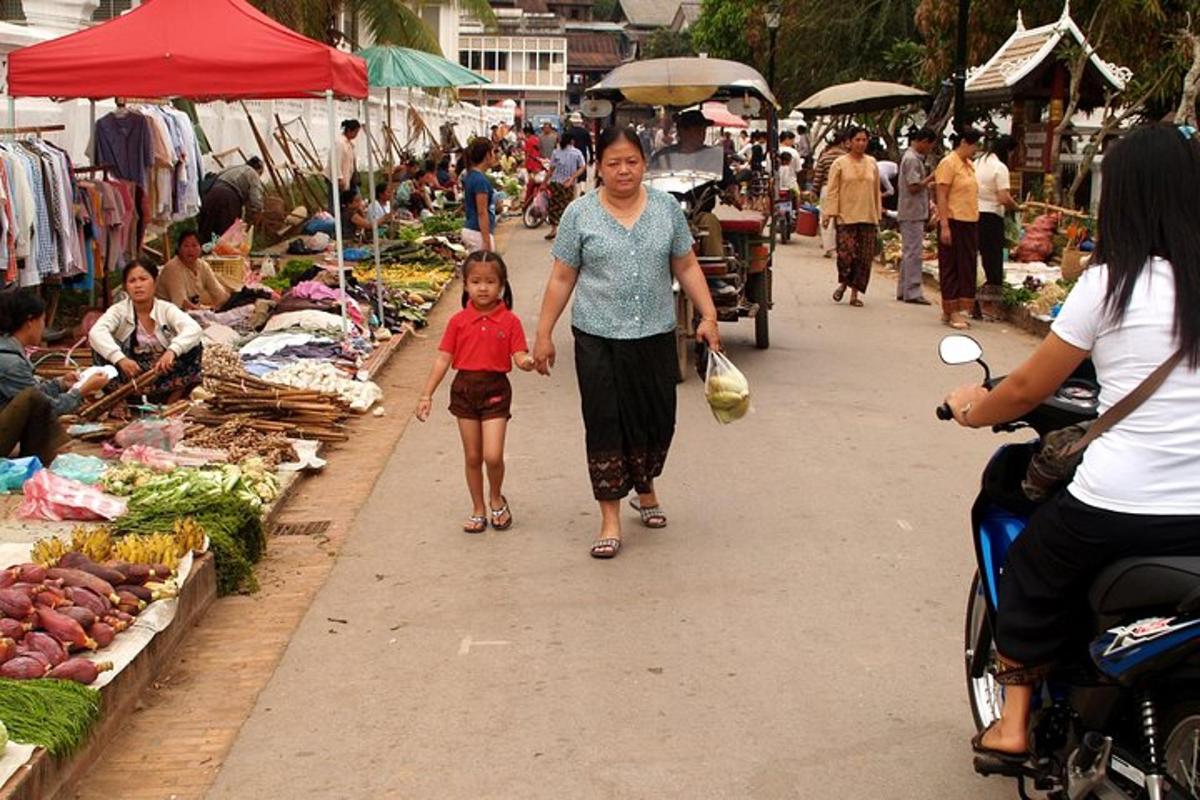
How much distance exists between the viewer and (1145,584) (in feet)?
11.4

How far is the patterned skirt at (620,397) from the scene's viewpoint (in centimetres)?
711

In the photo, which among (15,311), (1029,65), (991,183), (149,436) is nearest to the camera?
(15,311)

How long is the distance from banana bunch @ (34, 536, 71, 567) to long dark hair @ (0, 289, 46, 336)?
8.01 feet

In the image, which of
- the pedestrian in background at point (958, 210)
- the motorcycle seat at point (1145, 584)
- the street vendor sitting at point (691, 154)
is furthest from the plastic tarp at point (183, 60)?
the motorcycle seat at point (1145, 584)

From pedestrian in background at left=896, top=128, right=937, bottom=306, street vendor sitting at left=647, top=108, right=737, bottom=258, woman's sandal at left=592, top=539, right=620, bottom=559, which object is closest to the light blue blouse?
woman's sandal at left=592, top=539, right=620, bottom=559

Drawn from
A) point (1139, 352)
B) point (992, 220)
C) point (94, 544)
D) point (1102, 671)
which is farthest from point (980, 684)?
point (992, 220)

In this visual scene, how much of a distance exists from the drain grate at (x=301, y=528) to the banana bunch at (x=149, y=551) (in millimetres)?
1313

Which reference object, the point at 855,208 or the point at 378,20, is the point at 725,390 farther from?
the point at 378,20

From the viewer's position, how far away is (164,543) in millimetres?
6285

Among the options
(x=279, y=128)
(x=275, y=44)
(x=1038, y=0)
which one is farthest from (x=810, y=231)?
(x=275, y=44)

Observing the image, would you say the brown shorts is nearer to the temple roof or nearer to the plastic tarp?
the plastic tarp

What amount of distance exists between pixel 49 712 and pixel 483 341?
3.33m

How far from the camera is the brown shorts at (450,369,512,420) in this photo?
7492 millimetres

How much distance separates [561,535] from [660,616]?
1.38 m
